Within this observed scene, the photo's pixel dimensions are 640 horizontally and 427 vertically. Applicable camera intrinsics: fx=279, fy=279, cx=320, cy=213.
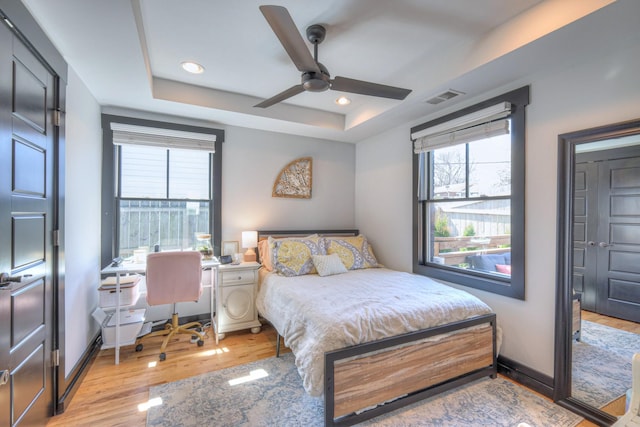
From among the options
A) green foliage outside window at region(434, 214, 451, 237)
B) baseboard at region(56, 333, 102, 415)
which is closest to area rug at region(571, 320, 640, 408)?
green foliage outside window at region(434, 214, 451, 237)

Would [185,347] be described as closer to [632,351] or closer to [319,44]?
[319,44]

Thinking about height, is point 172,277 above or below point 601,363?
above

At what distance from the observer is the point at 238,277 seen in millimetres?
3139

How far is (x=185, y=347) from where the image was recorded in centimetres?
286

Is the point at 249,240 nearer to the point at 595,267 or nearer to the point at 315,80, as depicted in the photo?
the point at 315,80

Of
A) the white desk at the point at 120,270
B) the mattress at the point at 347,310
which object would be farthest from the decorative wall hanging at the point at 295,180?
the mattress at the point at 347,310

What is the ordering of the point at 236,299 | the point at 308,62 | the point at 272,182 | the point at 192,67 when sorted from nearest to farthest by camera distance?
the point at 308,62 → the point at 192,67 → the point at 236,299 → the point at 272,182

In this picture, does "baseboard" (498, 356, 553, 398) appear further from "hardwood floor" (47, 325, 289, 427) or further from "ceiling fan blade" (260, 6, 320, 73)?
"ceiling fan blade" (260, 6, 320, 73)

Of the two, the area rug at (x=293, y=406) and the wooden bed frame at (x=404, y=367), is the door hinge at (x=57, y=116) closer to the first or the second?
the area rug at (x=293, y=406)

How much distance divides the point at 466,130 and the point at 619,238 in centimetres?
139

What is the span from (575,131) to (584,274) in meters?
1.03

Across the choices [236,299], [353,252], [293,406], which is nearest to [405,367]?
[293,406]

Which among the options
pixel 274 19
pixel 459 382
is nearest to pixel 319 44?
pixel 274 19

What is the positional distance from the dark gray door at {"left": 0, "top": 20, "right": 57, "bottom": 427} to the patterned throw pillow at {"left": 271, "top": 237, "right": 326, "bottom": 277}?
1.86 m
